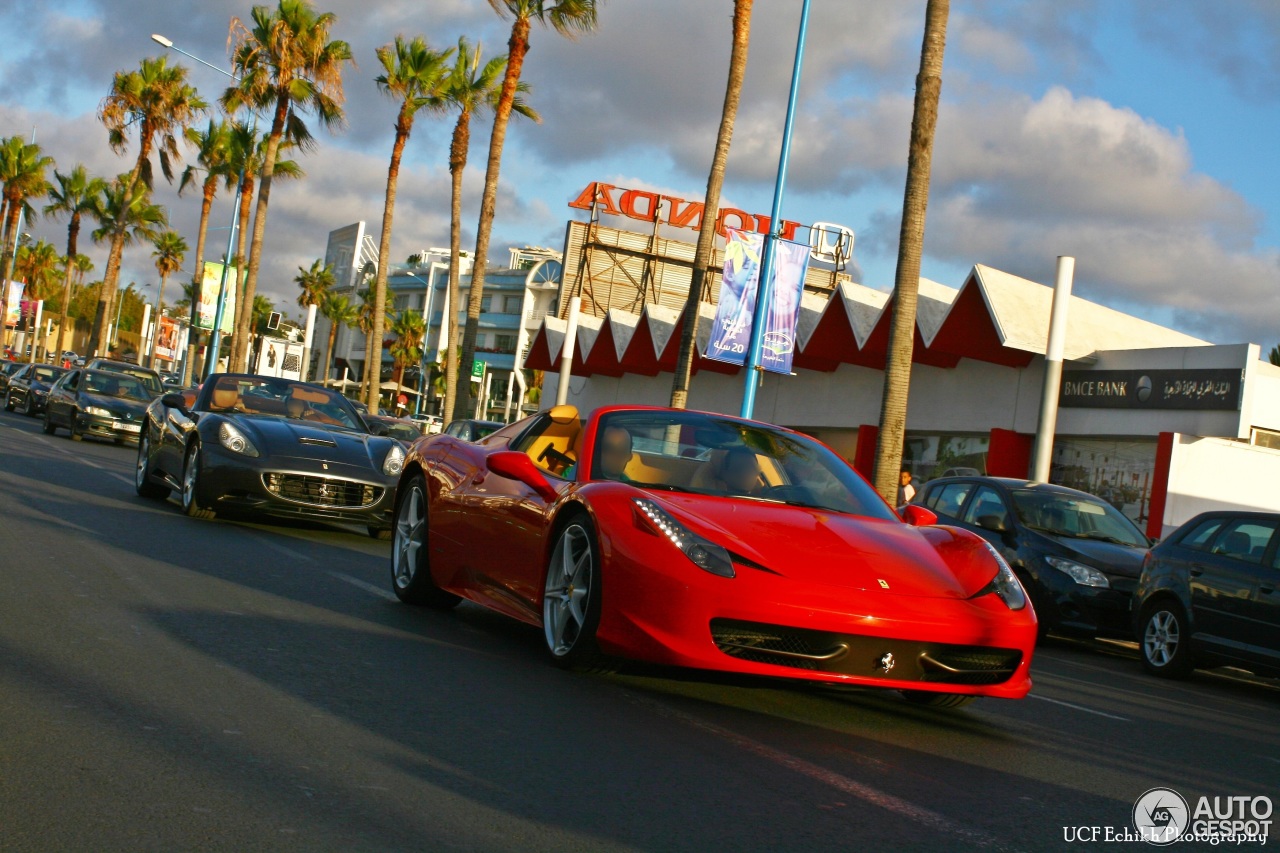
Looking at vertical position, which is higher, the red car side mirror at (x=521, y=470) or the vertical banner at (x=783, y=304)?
the vertical banner at (x=783, y=304)

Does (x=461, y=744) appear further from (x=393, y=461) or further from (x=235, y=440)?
(x=235, y=440)

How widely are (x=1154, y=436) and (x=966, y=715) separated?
18.2m

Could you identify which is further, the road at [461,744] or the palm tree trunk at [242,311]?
the palm tree trunk at [242,311]

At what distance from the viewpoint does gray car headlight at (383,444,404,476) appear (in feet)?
40.4

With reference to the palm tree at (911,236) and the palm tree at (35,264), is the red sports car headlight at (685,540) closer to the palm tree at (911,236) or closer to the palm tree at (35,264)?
the palm tree at (911,236)

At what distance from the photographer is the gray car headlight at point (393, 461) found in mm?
12328

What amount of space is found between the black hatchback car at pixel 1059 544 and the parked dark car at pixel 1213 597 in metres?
0.81

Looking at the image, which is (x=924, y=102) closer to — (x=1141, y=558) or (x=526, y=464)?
(x=1141, y=558)

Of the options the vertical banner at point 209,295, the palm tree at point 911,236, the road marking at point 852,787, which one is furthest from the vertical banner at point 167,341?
the road marking at point 852,787

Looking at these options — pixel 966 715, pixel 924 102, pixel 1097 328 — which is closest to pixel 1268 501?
pixel 1097 328

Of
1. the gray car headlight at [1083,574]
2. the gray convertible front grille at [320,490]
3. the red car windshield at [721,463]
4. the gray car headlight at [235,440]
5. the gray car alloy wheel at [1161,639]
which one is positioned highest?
the red car windshield at [721,463]

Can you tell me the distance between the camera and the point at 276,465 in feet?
39.1

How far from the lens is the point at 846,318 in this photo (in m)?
31.5

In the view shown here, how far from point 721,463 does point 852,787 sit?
2464 mm
